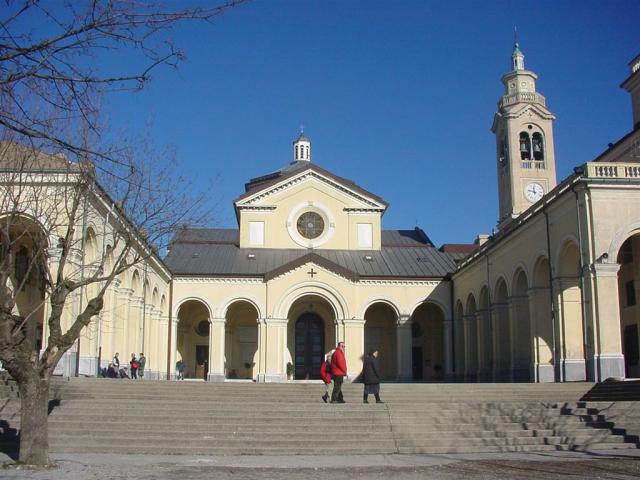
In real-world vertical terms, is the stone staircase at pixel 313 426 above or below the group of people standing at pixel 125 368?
below

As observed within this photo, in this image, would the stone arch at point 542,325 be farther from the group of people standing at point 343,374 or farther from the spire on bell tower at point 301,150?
the spire on bell tower at point 301,150

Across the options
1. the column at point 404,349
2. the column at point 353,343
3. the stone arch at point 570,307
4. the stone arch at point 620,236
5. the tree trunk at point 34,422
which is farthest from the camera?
the column at point 404,349

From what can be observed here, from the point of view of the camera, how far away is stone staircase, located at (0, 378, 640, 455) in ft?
56.3

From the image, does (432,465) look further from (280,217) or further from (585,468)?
(280,217)

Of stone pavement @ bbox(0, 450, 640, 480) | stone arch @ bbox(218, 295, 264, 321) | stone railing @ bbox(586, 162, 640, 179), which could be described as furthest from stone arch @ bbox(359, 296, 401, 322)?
stone pavement @ bbox(0, 450, 640, 480)

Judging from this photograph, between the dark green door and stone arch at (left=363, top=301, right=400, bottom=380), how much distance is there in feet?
9.93

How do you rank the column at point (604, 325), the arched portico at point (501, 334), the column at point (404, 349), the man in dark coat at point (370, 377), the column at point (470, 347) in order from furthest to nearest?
1. the column at point (404, 349)
2. the column at point (470, 347)
3. the arched portico at point (501, 334)
4. the column at point (604, 325)
5. the man in dark coat at point (370, 377)

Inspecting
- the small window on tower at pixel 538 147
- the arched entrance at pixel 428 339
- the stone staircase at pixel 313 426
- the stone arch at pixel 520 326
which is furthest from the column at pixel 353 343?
the stone staircase at pixel 313 426

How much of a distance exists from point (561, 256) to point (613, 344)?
462 cm

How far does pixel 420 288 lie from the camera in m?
45.8

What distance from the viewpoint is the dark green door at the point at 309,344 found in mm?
46000

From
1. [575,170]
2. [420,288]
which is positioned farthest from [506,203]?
[575,170]

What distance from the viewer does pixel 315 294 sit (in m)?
43.3

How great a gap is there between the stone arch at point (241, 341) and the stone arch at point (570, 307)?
858 inches
